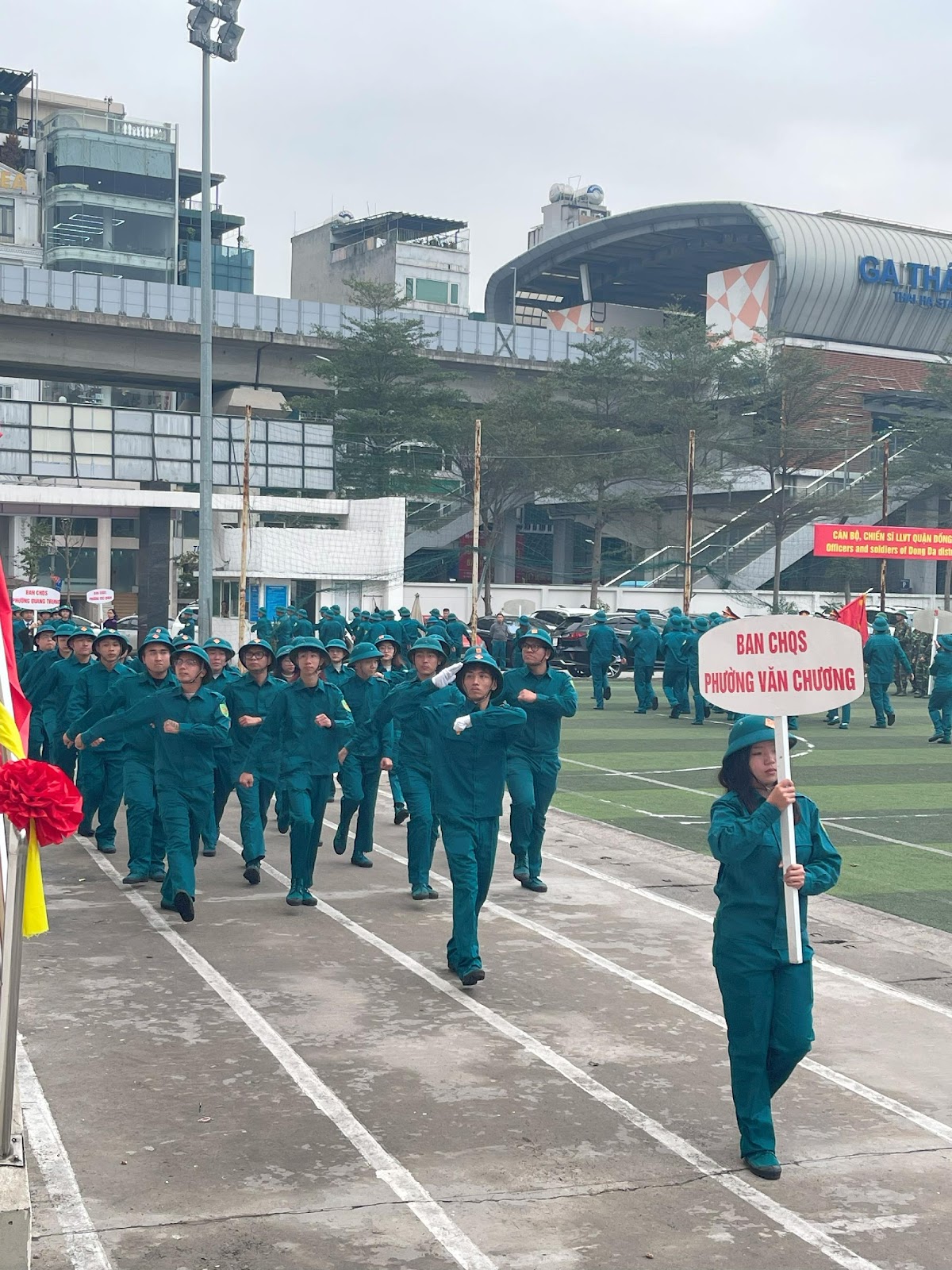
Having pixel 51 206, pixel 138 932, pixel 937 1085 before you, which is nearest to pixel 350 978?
pixel 138 932

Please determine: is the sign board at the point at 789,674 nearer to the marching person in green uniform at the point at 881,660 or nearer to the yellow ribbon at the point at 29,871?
the yellow ribbon at the point at 29,871

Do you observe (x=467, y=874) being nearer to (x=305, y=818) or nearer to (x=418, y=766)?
(x=305, y=818)

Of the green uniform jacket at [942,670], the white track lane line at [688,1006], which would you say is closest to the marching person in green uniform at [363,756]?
the white track lane line at [688,1006]

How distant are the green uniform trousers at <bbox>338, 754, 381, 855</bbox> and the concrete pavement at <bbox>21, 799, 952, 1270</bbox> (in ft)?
5.47

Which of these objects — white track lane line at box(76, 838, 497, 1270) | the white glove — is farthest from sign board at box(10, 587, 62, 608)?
the white glove

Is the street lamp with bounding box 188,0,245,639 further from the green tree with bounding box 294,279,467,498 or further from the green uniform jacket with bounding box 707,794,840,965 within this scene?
the green tree with bounding box 294,279,467,498

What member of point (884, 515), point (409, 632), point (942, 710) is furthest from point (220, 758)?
point (884, 515)

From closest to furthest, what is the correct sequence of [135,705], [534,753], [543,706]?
[135,705] → [543,706] → [534,753]

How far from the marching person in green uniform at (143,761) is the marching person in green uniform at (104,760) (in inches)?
52.6

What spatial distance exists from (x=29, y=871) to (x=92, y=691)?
8980 mm

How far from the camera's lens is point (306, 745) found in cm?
1074

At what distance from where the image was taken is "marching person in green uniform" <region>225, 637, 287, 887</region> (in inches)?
467

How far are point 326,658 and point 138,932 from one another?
2.47 m

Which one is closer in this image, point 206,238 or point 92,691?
point 92,691
